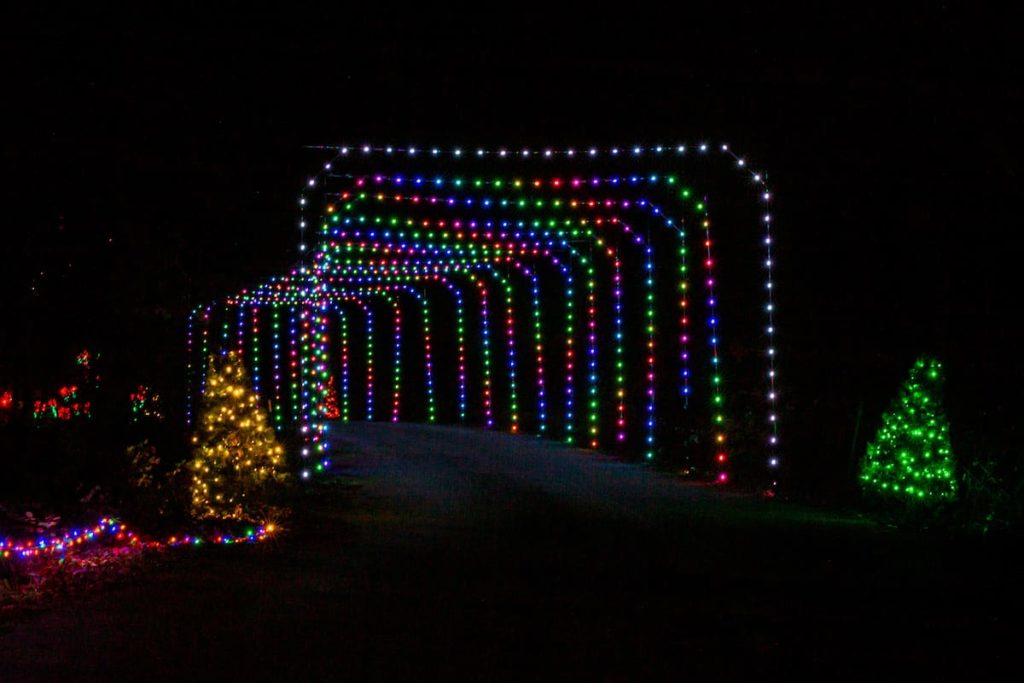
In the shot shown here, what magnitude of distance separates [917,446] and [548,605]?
6925mm

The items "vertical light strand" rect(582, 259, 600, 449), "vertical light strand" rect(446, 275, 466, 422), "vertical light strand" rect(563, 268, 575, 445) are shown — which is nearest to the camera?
"vertical light strand" rect(582, 259, 600, 449)

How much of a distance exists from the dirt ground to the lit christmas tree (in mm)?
677

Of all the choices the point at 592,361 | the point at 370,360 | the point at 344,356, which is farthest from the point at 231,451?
the point at 344,356

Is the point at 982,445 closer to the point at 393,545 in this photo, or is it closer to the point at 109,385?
the point at 393,545

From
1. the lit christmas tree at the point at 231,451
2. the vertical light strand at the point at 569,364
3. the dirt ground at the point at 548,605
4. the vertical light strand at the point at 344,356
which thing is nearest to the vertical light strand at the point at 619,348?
the vertical light strand at the point at 569,364

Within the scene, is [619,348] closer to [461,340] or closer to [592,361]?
[592,361]

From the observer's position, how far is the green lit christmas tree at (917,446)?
1390cm

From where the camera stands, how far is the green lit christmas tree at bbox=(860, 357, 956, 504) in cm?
1390

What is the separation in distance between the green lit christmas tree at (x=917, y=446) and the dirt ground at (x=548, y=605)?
0.71 m

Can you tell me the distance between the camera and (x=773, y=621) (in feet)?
27.3

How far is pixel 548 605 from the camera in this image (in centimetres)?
897

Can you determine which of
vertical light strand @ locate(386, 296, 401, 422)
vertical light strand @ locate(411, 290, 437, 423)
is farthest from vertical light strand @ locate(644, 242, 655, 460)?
vertical light strand @ locate(386, 296, 401, 422)

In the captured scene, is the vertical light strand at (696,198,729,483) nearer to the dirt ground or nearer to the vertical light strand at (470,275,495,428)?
the dirt ground

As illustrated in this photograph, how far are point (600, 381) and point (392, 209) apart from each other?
8.16 m
